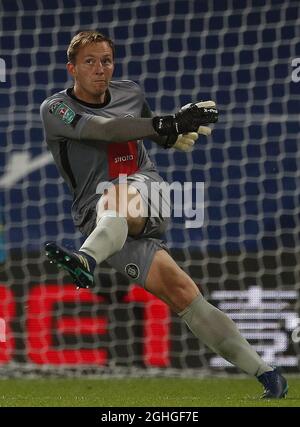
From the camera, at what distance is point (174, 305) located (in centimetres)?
442

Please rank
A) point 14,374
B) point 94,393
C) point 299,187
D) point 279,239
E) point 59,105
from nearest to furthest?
point 59,105 → point 94,393 → point 14,374 → point 279,239 → point 299,187

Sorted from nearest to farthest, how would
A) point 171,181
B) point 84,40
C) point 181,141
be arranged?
point 84,40, point 181,141, point 171,181

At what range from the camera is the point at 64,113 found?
4.28 metres

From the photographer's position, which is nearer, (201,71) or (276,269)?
(276,269)

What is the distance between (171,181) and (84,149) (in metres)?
4.10

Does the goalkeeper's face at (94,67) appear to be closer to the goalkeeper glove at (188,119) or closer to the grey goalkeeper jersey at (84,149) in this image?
the grey goalkeeper jersey at (84,149)

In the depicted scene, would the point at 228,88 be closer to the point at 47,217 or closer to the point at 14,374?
the point at 47,217

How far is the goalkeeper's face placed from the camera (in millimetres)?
4312

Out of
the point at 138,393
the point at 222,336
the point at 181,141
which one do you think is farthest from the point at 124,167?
the point at 138,393

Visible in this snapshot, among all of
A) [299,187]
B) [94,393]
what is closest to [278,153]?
[299,187]

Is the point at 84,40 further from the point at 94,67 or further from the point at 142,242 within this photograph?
the point at 142,242

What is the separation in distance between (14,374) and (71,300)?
61cm

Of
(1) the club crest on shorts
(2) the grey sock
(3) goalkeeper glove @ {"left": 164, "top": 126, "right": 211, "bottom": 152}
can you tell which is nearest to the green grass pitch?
(2) the grey sock

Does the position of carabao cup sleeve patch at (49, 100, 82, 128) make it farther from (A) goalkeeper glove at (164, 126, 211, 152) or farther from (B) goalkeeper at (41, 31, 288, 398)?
(A) goalkeeper glove at (164, 126, 211, 152)
